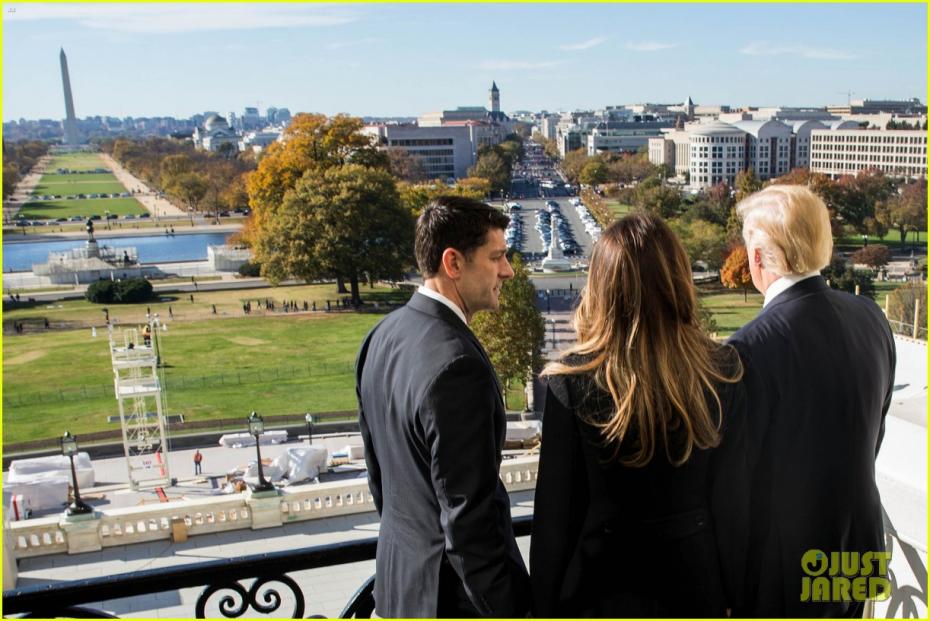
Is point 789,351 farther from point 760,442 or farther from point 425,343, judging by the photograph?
point 425,343

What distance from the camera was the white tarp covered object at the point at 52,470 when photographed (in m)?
15.2

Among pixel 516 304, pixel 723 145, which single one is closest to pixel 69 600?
pixel 516 304

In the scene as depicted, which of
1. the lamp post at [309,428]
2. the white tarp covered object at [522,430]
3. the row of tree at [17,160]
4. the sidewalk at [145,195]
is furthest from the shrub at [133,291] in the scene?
the row of tree at [17,160]

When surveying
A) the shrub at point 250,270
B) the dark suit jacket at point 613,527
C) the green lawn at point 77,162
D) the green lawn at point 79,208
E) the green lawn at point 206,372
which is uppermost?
the green lawn at point 77,162

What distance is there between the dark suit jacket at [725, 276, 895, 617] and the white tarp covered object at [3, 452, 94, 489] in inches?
595

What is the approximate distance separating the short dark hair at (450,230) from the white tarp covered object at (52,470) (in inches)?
580

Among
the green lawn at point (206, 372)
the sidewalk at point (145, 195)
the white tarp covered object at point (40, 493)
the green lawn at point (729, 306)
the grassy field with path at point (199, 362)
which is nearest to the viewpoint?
the white tarp covered object at point (40, 493)

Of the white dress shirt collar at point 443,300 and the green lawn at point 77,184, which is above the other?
the white dress shirt collar at point 443,300

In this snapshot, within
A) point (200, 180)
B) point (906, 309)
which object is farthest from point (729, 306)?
point (200, 180)

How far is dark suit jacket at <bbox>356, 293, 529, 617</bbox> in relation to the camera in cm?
204

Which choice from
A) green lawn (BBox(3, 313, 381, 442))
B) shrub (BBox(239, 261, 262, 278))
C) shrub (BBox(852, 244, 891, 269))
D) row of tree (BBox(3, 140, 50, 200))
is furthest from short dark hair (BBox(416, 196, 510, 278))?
row of tree (BBox(3, 140, 50, 200))

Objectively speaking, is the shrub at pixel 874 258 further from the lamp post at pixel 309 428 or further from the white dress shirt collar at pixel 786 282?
the white dress shirt collar at pixel 786 282

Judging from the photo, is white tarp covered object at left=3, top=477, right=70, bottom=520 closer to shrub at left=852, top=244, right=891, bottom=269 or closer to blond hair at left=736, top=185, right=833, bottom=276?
blond hair at left=736, top=185, right=833, bottom=276

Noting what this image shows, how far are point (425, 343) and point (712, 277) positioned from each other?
40171mm
